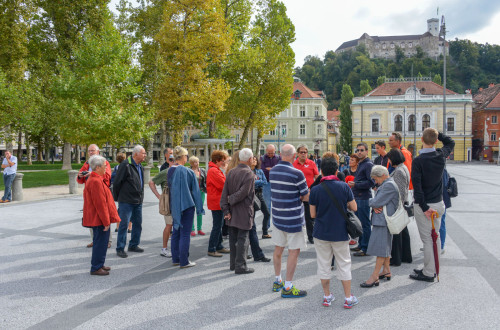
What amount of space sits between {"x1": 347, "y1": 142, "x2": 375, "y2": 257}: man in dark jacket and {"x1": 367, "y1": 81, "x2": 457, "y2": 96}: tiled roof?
6690 cm

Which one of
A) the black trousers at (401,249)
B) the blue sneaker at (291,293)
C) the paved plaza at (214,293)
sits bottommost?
the paved plaza at (214,293)

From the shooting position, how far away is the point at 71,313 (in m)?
4.48

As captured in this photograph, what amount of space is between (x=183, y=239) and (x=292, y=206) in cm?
214

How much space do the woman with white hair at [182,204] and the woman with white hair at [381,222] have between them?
282cm

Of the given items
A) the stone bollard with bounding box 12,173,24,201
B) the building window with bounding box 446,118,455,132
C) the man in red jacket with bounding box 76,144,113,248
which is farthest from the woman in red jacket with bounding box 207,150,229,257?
the building window with bounding box 446,118,455,132

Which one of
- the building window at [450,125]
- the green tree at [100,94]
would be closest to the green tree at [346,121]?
the building window at [450,125]

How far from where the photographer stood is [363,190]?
711 cm

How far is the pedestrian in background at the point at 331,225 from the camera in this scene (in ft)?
14.7

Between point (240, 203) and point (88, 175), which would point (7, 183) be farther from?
point (240, 203)

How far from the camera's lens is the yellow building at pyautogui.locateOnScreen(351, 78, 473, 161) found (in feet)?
219

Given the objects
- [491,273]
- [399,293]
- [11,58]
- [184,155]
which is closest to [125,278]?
[184,155]

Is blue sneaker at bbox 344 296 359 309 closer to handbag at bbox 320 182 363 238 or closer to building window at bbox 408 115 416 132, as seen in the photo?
handbag at bbox 320 182 363 238

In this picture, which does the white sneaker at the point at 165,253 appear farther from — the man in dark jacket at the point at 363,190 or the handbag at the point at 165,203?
the man in dark jacket at the point at 363,190

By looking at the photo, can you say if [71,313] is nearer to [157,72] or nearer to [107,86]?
[107,86]
